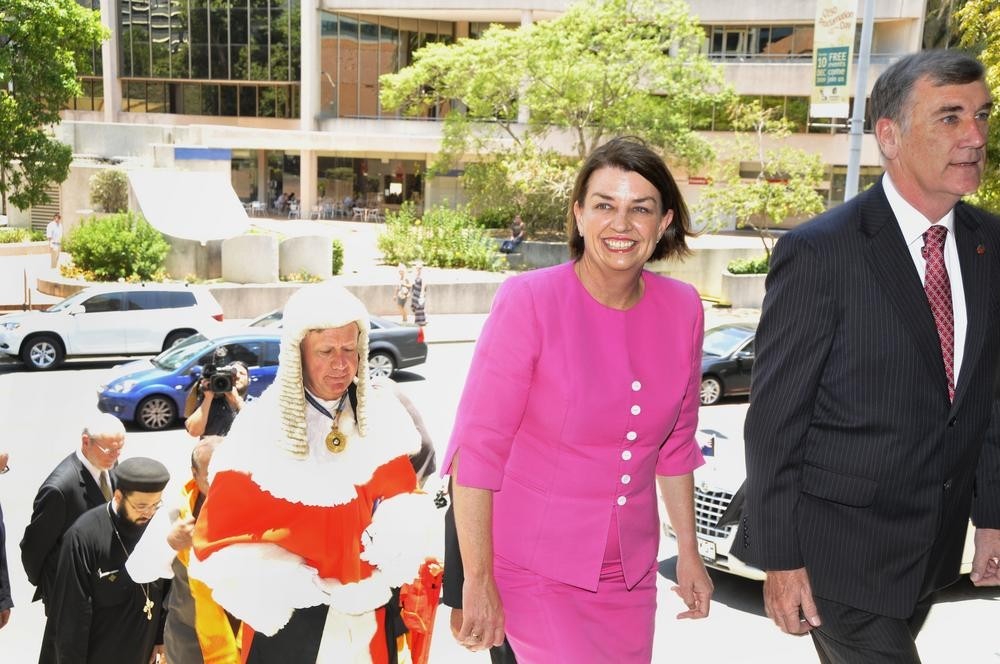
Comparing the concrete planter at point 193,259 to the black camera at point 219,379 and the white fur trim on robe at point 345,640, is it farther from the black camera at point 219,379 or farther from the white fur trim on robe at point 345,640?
the white fur trim on robe at point 345,640

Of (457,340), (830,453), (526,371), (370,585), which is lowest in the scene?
(457,340)

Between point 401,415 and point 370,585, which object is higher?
point 401,415

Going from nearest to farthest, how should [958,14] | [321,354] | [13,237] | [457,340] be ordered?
1. [321,354]
2. [958,14]
3. [457,340]
4. [13,237]

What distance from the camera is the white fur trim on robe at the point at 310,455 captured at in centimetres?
338

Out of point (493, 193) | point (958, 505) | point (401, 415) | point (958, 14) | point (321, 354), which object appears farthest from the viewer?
point (493, 193)

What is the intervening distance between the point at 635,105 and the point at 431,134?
18.2m

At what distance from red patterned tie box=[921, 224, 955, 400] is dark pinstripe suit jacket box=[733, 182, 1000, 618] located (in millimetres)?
45

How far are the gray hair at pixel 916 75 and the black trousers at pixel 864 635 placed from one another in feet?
4.31

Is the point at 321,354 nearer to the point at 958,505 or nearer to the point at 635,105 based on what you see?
the point at 958,505

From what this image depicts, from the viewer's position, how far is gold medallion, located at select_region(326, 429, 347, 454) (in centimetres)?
349

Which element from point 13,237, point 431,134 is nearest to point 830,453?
point 13,237

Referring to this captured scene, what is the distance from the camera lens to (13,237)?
107 ft

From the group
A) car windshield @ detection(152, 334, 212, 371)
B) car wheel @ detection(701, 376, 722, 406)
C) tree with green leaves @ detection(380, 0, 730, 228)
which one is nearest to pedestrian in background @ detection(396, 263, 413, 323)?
car windshield @ detection(152, 334, 212, 371)

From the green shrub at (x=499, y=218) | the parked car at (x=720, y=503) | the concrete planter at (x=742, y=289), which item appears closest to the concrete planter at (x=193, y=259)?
the green shrub at (x=499, y=218)
